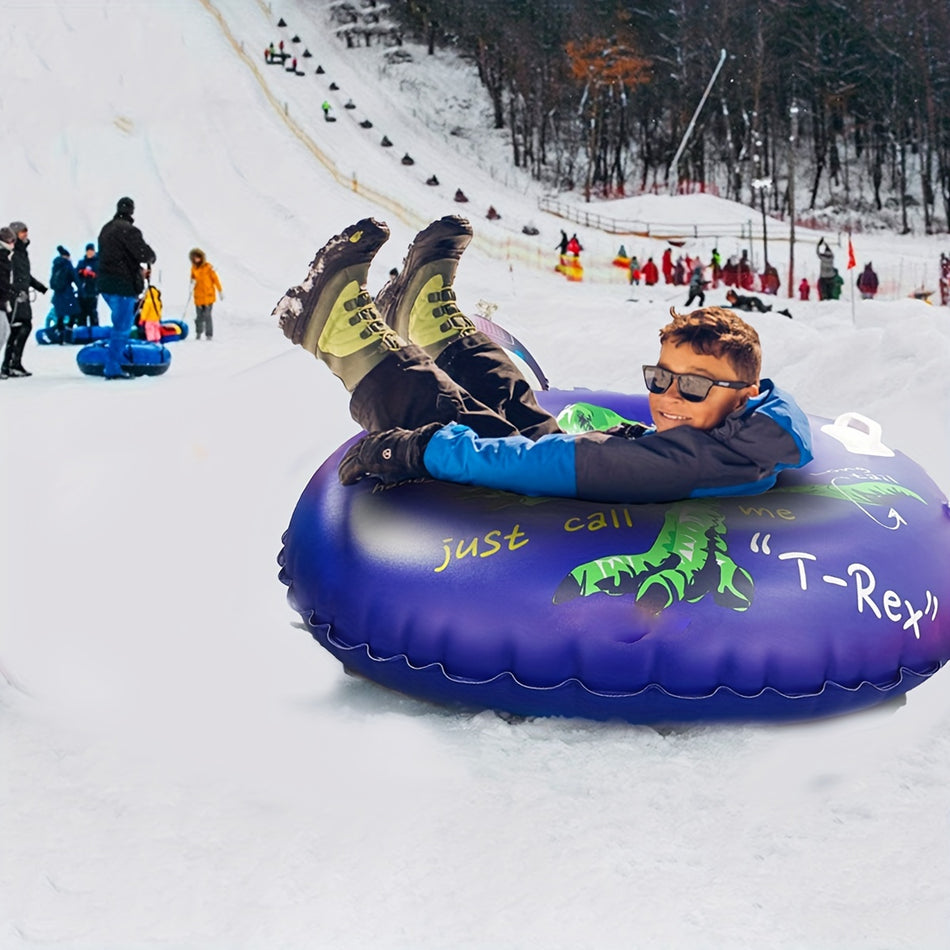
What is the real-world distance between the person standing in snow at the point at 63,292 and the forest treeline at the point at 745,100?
20135 mm

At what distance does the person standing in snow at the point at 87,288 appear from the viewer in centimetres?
963

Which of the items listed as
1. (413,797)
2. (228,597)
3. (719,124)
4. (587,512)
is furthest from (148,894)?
(719,124)

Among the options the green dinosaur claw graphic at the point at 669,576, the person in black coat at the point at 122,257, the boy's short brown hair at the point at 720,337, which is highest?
the person in black coat at the point at 122,257

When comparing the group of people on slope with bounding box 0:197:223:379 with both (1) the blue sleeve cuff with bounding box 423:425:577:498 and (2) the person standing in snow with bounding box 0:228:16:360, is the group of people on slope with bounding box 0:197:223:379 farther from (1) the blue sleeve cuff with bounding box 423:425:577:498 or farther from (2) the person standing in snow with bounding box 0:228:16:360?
(1) the blue sleeve cuff with bounding box 423:425:577:498

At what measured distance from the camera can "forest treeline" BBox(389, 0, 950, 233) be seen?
28.4 m

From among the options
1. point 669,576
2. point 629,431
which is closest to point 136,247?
point 629,431

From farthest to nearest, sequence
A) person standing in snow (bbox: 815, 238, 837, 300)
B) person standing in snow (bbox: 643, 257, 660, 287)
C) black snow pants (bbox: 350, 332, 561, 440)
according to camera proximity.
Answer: person standing in snow (bbox: 643, 257, 660, 287), person standing in snow (bbox: 815, 238, 837, 300), black snow pants (bbox: 350, 332, 561, 440)

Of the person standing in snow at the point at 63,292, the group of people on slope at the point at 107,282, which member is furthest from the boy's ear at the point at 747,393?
the person standing in snow at the point at 63,292

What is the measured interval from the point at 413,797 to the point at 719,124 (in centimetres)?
2973

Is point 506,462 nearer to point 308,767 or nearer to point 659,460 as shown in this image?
point 659,460

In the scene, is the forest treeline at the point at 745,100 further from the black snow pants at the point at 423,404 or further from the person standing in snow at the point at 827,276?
the black snow pants at the point at 423,404

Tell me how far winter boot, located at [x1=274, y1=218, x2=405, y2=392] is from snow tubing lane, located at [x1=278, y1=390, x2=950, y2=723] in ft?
2.23

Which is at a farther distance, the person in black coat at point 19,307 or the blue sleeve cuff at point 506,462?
the person in black coat at point 19,307

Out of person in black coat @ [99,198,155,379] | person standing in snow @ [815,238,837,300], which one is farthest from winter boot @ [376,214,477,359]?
person standing in snow @ [815,238,837,300]
